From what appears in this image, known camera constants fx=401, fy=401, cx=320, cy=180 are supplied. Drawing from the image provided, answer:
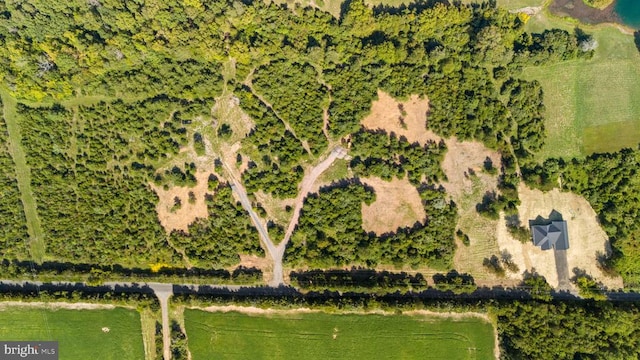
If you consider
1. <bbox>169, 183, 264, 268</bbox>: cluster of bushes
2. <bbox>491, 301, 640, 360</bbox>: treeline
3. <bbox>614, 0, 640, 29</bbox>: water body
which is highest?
<bbox>614, 0, 640, 29</bbox>: water body

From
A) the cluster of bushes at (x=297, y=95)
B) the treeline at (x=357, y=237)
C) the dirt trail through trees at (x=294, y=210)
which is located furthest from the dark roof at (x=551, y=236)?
the cluster of bushes at (x=297, y=95)

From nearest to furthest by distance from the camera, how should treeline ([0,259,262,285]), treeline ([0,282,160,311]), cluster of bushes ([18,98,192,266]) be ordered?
1. treeline ([0,282,160,311])
2. treeline ([0,259,262,285])
3. cluster of bushes ([18,98,192,266])

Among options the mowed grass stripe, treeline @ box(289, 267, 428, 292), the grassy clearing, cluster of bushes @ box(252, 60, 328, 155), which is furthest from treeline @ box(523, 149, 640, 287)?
the mowed grass stripe

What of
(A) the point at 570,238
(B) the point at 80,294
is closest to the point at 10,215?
(B) the point at 80,294

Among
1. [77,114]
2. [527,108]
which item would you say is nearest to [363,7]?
A: [527,108]

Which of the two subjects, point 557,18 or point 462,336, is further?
point 557,18

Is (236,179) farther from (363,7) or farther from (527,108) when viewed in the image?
(527,108)

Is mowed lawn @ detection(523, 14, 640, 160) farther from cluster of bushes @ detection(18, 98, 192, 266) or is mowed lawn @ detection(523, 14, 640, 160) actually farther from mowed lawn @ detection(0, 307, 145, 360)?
mowed lawn @ detection(0, 307, 145, 360)
